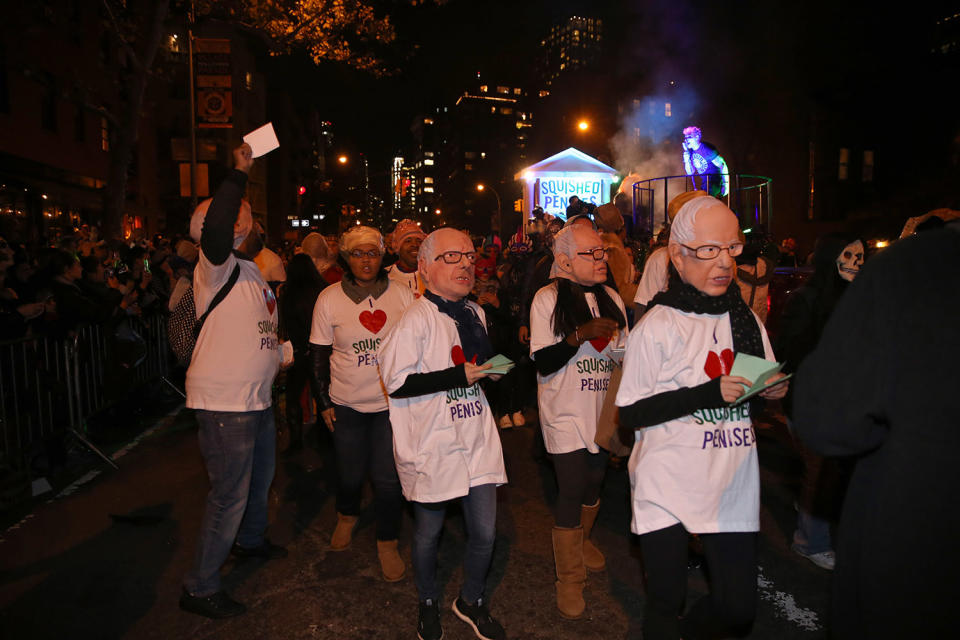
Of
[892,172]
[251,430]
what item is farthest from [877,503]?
[892,172]

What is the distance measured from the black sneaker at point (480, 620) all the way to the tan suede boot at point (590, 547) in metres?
0.98

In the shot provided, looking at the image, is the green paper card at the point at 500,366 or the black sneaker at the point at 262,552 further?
the black sneaker at the point at 262,552

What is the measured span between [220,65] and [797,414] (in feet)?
44.1

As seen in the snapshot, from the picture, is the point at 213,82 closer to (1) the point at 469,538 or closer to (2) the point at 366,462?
(2) the point at 366,462

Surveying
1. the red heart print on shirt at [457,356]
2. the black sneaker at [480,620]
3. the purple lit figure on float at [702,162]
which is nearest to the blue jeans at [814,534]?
the black sneaker at [480,620]

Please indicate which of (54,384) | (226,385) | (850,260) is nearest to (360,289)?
(226,385)

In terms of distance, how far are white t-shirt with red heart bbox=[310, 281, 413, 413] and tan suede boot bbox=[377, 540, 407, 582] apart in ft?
2.99

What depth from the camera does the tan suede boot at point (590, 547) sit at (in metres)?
4.36

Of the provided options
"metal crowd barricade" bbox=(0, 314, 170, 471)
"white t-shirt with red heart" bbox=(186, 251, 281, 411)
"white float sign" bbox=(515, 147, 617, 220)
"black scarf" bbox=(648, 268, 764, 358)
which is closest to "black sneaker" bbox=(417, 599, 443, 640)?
"white t-shirt with red heart" bbox=(186, 251, 281, 411)

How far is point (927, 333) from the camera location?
5.37 feet

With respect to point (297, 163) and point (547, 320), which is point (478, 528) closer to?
point (547, 320)

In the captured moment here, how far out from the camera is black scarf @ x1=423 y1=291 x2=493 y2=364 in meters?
3.58

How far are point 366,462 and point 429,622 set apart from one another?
59.7 inches

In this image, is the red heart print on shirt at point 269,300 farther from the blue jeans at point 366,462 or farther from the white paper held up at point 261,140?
the blue jeans at point 366,462
